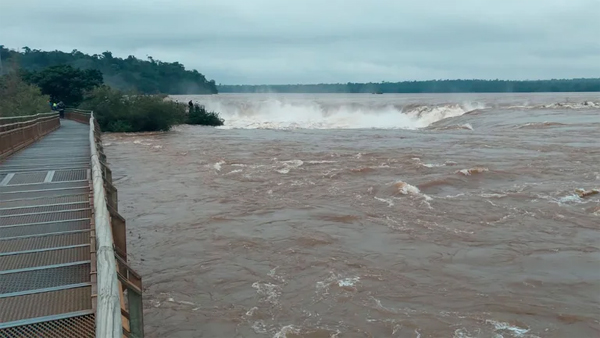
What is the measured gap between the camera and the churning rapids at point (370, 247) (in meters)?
7.44

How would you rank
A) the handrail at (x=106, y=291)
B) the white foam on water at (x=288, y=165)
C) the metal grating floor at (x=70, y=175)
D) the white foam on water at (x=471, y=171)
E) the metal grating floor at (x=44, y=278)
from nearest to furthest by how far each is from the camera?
the handrail at (x=106, y=291)
the metal grating floor at (x=44, y=278)
the metal grating floor at (x=70, y=175)
the white foam on water at (x=471, y=171)
the white foam on water at (x=288, y=165)

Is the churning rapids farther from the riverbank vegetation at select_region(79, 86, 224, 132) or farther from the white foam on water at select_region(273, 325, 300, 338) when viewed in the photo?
the riverbank vegetation at select_region(79, 86, 224, 132)

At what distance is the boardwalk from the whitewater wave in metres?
47.4

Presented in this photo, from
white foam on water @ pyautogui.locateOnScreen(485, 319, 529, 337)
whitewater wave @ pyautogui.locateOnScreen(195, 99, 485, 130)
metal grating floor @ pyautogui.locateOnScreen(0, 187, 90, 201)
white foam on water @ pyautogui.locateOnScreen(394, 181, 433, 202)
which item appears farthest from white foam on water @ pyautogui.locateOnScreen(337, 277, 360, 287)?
whitewater wave @ pyautogui.locateOnScreen(195, 99, 485, 130)

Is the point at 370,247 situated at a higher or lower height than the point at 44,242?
lower

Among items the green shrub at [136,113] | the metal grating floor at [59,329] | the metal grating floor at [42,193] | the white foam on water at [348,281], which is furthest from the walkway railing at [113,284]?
the green shrub at [136,113]

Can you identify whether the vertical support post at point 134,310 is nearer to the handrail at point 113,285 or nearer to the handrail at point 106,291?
the handrail at point 113,285

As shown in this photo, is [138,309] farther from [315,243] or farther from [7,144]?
[7,144]

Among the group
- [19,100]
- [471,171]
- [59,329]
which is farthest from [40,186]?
[19,100]

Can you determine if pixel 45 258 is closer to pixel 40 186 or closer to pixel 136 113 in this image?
pixel 40 186

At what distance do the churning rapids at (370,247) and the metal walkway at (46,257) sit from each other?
69.0 inches

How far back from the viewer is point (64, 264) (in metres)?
5.59

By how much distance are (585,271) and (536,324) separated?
2.54 m

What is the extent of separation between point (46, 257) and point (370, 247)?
6359 millimetres
